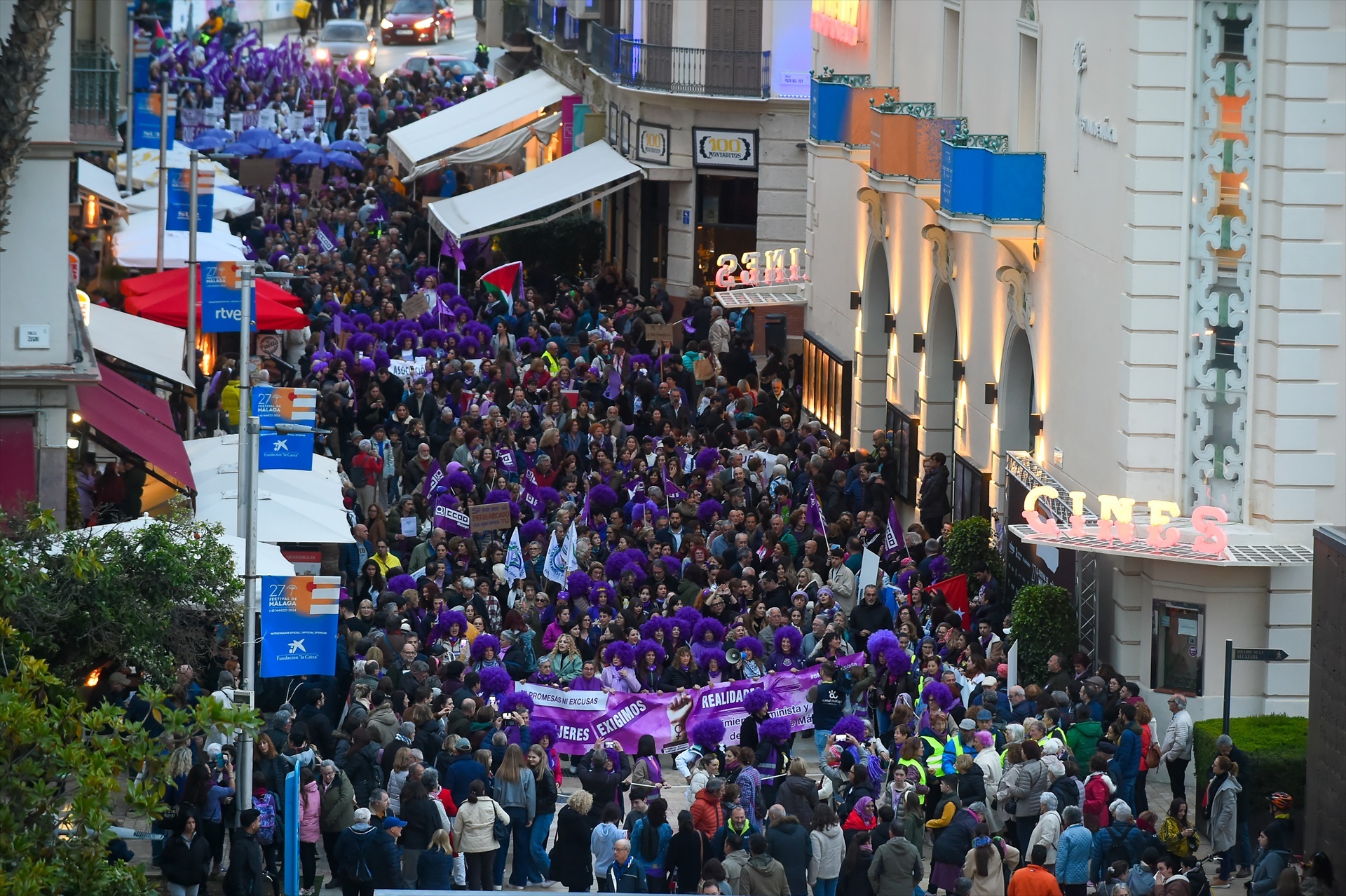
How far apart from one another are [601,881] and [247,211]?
28.2m

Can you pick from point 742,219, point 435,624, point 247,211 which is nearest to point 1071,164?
point 435,624

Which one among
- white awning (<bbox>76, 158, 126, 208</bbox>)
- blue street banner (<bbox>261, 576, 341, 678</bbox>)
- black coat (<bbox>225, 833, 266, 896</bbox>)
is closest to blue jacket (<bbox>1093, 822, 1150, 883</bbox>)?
blue street banner (<bbox>261, 576, 341, 678</bbox>)

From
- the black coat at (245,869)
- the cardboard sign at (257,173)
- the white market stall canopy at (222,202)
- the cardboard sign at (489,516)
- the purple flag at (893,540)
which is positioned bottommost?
the black coat at (245,869)

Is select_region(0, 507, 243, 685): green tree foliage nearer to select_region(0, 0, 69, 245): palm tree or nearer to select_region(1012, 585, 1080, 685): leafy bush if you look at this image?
select_region(0, 0, 69, 245): palm tree

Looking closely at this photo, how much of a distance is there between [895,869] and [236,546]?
722cm

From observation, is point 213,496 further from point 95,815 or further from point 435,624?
point 95,815

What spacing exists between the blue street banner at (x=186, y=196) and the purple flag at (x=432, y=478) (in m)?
4.68

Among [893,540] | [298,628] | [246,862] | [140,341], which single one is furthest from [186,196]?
[246,862]

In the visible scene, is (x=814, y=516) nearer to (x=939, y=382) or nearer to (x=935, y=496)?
(x=935, y=496)

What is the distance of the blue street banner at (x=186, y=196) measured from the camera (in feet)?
103

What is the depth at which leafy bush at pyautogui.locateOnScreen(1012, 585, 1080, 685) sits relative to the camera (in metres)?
23.2

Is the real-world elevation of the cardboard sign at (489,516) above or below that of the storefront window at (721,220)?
below

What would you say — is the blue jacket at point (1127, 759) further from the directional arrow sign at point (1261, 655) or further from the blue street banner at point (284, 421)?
the blue street banner at point (284, 421)

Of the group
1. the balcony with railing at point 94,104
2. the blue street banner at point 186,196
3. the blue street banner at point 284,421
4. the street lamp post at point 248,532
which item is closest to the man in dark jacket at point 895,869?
the street lamp post at point 248,532
